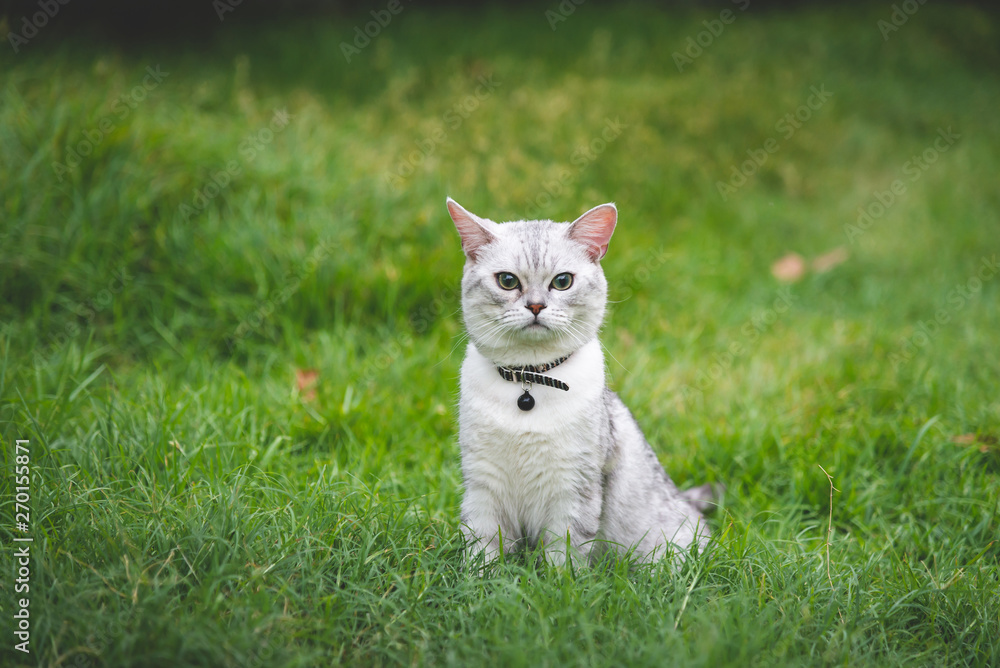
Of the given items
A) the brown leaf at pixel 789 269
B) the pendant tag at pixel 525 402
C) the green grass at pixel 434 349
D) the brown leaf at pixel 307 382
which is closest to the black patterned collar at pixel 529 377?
the pendant tag at pixel 525 402

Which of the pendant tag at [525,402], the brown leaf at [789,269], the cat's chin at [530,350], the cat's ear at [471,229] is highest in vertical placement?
the cat's ear at [471,229]

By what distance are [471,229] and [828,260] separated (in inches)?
171

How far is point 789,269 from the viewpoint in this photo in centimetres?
566

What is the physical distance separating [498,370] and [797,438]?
1.76 meters

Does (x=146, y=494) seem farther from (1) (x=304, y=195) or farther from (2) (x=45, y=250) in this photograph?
(1) (x=304, y=195)

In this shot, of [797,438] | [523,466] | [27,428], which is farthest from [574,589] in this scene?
[27,428]

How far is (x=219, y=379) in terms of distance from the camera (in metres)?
3.58

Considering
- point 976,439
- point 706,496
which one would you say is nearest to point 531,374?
point 706,496

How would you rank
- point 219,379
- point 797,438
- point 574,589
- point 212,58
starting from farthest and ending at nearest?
point 212,58, point 219,379, point 797,438, point 574,589

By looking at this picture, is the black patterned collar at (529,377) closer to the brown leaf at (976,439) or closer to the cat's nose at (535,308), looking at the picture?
the cat's nose at (535,308)

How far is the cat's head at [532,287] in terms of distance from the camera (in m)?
2.35

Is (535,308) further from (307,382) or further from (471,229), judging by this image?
(307,382)

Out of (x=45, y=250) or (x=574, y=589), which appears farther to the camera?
(x=45, y=250)

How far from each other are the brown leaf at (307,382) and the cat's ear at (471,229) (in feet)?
4.57
